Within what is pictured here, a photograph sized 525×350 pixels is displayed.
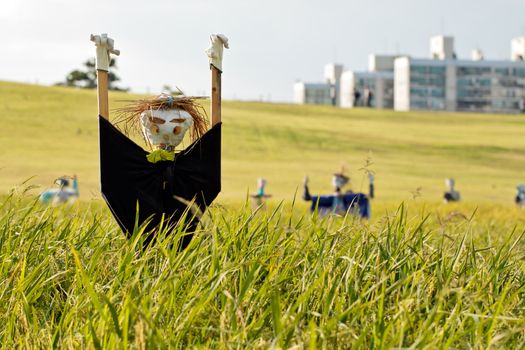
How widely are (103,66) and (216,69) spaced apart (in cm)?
64

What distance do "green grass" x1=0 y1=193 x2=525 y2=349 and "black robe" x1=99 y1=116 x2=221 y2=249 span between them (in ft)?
1.01

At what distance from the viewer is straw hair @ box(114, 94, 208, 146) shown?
5.39m

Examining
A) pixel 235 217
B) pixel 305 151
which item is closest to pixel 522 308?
pixel 235 217

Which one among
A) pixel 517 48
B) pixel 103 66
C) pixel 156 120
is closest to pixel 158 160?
pixel 156 120

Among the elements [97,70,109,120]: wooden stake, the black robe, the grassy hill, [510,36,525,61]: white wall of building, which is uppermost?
[510,36,525,61]: white wall of building

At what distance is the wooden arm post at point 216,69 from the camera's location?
5.27 meters

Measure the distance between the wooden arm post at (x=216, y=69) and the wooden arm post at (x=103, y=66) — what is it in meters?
0.57

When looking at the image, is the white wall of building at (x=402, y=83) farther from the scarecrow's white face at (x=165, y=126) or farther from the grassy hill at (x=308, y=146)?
the scarecrow's white face at (x=165, y=126)

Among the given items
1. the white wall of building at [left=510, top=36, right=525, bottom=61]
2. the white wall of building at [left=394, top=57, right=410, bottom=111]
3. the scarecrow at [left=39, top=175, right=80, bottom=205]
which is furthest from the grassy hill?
the white wall of building at [left=510, top=36, right=525, bottom=61]

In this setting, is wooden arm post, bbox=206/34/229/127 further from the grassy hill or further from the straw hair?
the grassy hill

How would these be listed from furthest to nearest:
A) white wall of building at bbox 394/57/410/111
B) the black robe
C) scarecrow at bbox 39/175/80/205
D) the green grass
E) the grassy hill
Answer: white wall of building at bbox 394/57/410/111, the grassy hill, the black robe, scarecrow at bbox 39/175/80/205, the green grass

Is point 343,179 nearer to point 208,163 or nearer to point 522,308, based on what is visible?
point 208,163

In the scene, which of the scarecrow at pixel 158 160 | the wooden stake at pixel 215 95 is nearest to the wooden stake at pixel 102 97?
the scarecrow at pixel 158 160

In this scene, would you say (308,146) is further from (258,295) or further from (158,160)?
(258,295)
